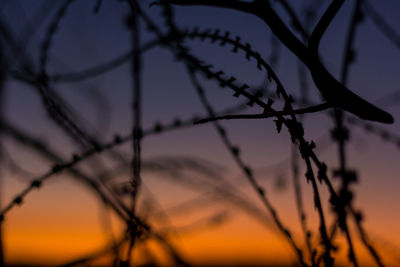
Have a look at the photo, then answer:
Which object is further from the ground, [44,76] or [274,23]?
[44,76]

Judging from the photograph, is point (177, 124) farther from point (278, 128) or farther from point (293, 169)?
point (278, 128)

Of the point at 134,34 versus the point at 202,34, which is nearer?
the point at 202,34

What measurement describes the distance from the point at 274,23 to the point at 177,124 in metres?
0.56

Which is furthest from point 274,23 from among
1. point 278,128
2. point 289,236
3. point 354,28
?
point 354,28

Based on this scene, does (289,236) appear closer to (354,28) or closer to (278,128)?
(278,128)

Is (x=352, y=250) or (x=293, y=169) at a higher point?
(x=293, y=169)

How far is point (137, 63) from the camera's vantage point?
1041mm

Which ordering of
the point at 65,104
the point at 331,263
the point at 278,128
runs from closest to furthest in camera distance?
the point at 278,128, the point at 331,263, the point at 65,104

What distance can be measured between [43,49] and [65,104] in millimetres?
154

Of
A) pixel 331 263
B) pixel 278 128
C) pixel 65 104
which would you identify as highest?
pixel 65 104

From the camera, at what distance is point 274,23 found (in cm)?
68

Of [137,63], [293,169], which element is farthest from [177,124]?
[293,169]

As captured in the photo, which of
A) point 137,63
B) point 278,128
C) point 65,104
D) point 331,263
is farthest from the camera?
point 65,104

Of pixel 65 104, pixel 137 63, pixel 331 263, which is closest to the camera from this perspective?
pixel 331 263
